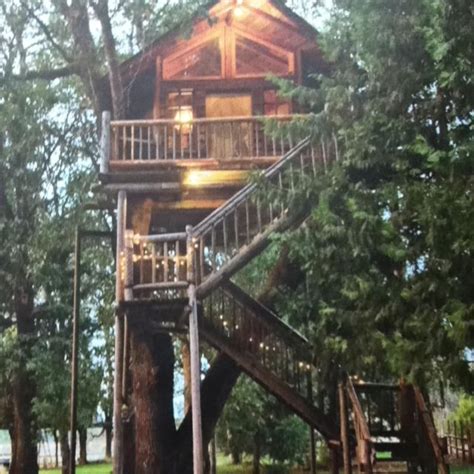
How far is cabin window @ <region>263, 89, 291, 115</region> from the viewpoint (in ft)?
55.2

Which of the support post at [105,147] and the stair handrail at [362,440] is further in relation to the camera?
the support post at [105,147]

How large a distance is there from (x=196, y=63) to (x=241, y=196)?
6257 millimetres

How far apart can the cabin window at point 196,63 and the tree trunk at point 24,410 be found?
7374mm

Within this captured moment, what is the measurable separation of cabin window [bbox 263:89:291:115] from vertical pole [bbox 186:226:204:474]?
22.4 feet

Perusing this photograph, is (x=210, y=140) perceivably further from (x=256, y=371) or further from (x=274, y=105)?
(x=256, y=371)

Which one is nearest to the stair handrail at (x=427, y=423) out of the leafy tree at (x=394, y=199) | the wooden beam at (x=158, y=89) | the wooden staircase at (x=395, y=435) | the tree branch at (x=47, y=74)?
the wooden staircase at (x=395, y=435)

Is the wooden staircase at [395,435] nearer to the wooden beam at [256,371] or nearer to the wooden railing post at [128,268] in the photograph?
the wooden beam at [256,371]

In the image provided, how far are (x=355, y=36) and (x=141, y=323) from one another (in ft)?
18.3

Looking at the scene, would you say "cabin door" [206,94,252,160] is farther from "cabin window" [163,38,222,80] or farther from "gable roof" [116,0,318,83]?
"cabin window" [163,38,222,80]

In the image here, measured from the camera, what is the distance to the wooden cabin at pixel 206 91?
13.3 m

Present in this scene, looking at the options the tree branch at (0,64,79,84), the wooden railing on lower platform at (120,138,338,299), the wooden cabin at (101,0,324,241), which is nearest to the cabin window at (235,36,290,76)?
the wooden cabin at (101,0,324,241)

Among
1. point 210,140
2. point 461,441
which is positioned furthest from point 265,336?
point 461,441

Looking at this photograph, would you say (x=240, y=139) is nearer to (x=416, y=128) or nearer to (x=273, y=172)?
(x=273, y=172)

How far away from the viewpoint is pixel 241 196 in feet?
37.3
